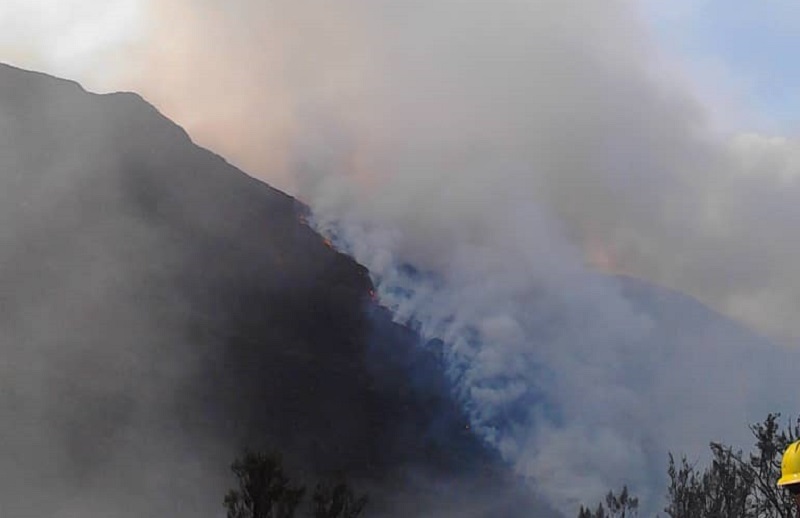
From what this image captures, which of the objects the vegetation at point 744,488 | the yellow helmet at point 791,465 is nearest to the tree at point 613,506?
the vegetation at point 744,488

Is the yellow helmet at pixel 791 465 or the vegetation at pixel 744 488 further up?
the vegetation at pixel 744 488

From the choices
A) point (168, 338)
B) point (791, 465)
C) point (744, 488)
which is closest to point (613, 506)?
point (744, 488)

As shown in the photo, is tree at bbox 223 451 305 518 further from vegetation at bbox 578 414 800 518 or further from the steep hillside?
the steep hillside

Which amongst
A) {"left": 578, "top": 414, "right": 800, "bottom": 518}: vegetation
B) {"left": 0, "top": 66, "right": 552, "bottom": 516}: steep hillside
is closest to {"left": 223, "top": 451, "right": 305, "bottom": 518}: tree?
{"left": 578, "top": 414, "right": 800, "bottom": 518}: vegetation

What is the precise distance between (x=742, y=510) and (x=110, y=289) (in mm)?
92508

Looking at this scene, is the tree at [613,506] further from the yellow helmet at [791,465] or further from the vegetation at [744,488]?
the yellow helmet at [791,465]

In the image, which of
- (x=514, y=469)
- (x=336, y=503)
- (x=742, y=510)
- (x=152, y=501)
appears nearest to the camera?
(x=742, y=510)

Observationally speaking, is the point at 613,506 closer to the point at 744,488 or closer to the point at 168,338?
the point at 744,488

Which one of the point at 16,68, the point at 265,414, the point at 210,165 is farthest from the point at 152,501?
the point at 16,68

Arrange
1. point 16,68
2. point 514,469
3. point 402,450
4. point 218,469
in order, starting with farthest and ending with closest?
point 16,68
point 402,450
point 514,469
point 218,469

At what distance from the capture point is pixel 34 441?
8806 centimetres

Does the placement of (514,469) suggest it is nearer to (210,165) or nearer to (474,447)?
(474,447)

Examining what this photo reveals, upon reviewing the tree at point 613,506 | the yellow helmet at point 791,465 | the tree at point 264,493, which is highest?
the tree at point 613,506

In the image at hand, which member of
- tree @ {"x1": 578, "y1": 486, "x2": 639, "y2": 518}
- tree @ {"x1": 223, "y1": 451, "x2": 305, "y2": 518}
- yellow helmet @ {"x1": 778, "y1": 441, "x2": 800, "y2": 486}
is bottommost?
yellow helmet @ {"x1": 778, "y1": 441, "x2": 800, "y2": 486}
